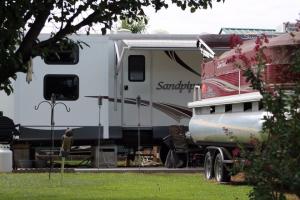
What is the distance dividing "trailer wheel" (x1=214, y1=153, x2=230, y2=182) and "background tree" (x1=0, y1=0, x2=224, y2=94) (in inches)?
209

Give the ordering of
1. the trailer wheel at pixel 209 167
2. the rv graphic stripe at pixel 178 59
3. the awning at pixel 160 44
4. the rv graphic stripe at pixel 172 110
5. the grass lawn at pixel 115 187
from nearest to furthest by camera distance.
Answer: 1. the grass lawn at pixel 115 187
2. the trailer wheel at pixel 209 167
3. the awning at pixel 160 44
4. the rv graphic stripe at pixel 172 110
5. the rv graphic stripe at pixel 178 59

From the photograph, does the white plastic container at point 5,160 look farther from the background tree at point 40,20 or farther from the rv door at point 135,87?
the background tree at point 40,20

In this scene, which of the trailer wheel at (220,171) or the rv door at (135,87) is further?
the rv door at (135,87)

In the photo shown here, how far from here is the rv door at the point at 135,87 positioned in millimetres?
18219

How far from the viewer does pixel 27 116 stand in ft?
58.4

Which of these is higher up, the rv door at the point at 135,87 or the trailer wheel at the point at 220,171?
the rv door at the point at 135,87

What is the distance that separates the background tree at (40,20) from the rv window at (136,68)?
29.1 feet

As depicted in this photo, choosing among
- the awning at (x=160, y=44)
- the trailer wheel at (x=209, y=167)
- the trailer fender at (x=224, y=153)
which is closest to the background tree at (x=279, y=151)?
the trailer fender at (x=224, y=153)

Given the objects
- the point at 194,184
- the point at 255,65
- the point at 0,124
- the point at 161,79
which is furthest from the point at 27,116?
the point at 255,65

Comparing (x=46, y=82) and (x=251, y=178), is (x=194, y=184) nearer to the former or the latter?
(x=46, y=82)

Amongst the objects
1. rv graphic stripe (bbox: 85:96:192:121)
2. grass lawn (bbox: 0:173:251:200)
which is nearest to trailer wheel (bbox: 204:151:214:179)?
grass lawn (bbox: 0:173:251:200)

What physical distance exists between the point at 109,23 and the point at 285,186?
4.48 metres

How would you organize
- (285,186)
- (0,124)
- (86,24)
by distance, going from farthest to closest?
(0,124), (86,24), (285,186)

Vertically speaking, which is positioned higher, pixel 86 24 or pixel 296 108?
pixel 86 24
